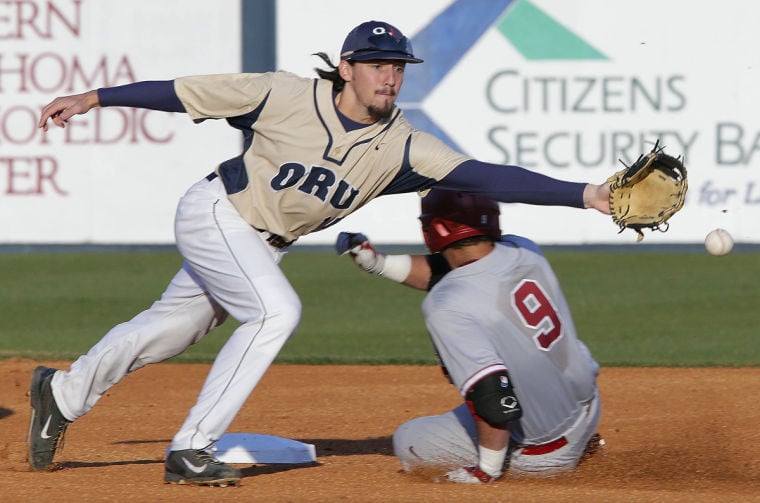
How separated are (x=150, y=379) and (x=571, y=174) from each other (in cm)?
564

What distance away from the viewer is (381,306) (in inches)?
404

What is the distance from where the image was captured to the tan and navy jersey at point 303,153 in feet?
15.9

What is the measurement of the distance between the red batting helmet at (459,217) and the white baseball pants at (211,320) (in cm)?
60

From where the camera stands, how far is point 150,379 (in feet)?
25.5

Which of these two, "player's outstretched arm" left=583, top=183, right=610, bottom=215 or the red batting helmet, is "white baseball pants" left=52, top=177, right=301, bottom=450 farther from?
"player's outstretched arm" left=583, top=183, right=610, bottom=215

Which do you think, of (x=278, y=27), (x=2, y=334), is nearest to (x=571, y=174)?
(x=278, y=27)

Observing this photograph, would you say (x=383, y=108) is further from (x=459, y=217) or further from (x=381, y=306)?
(x=381, y=306)

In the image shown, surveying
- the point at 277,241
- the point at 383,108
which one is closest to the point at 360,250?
the point at 277,241

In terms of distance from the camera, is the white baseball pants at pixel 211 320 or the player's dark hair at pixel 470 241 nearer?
the white baseball pants at pixel 211 320

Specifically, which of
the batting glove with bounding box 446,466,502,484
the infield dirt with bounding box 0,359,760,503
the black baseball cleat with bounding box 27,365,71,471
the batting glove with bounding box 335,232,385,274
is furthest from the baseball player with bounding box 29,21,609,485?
the batting glove with bounding box 446,466,502,484

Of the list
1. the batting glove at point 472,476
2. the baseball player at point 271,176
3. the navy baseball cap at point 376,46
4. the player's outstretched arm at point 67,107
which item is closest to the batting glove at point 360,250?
the baseball player at point 271,176

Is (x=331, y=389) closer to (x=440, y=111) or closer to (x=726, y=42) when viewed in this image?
(x=440, y=111)

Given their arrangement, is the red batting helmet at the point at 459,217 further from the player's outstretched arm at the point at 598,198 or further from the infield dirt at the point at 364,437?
the infield dirt at the point at 364,437

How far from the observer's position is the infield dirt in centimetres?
460
